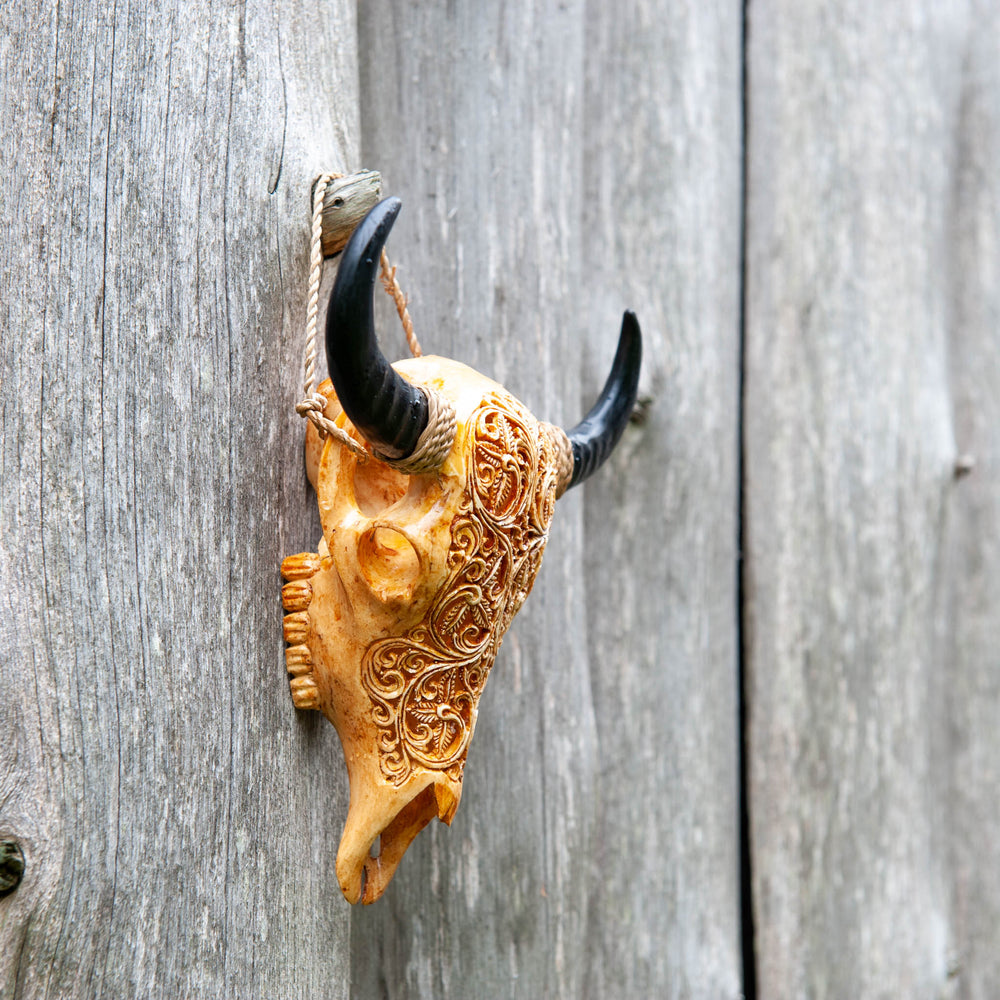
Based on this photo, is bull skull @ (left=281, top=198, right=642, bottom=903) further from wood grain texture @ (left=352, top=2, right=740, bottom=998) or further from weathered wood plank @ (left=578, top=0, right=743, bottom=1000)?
weathered wood plank @ (left=578, top=0, right=743, bottom=1000)

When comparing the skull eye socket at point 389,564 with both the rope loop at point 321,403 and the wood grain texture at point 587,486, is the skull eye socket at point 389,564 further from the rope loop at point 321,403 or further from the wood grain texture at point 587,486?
the wood grain texture at point 587,486

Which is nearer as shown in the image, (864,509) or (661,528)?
(661,528)

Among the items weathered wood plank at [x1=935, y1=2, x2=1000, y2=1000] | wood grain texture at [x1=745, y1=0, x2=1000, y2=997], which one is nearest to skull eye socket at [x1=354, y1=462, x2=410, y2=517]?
wood grain texture at [x1=745, y1=0, x2=1000, y2=997]

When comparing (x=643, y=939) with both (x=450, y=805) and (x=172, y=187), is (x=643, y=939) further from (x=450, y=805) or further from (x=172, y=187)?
(x=172, y=187)

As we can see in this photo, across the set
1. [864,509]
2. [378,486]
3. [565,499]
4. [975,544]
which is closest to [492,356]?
[565,499]

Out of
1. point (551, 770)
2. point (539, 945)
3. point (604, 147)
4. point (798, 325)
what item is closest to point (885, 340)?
point (798, 325)

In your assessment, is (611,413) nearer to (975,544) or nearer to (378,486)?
(378,486)

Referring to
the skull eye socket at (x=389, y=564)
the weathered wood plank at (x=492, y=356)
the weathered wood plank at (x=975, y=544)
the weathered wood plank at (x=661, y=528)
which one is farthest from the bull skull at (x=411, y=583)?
the weathered wood plank at (x=975, y=544)
